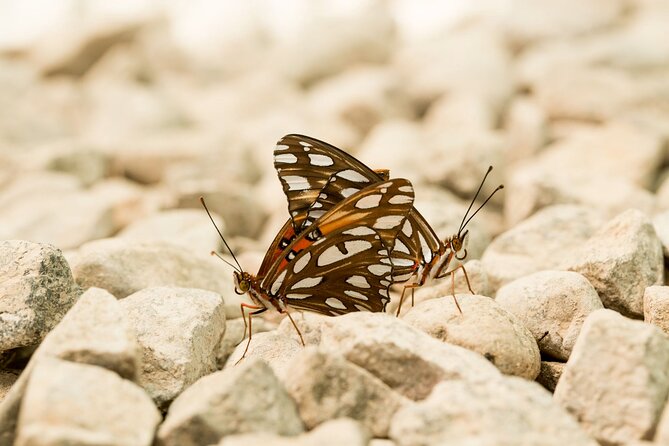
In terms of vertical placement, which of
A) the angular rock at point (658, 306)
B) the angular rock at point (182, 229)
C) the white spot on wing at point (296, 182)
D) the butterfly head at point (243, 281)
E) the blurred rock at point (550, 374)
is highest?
the white spot on wing at point (296, 182)

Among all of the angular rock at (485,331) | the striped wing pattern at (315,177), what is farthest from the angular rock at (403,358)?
the striped wing pattern at (315,177)

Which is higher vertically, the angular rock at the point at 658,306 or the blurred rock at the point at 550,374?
the angular rock at the point at 658,306

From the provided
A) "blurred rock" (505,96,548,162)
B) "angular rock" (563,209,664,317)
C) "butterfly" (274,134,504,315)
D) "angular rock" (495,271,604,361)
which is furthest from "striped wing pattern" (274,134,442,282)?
"blurred rock" (505,96,548,162)

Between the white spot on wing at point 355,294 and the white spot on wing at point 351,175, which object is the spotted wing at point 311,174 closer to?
the white spot on wing at point 351,175

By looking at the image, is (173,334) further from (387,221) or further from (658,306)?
(658,306)

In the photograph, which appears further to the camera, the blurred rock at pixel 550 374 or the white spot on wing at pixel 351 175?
the white spot on wing at pixel 351 175

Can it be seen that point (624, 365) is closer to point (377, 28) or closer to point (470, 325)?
point (470, 325)

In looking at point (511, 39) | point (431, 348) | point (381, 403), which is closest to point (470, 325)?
point (431, 348)
